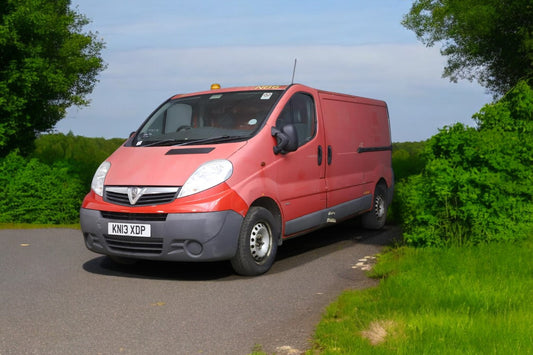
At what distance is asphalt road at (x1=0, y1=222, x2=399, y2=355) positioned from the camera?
5.05 metres

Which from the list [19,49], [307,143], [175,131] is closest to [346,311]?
[307,143]

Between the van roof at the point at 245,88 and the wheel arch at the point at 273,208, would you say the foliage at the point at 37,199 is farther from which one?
the wheel arch at the point at 273,208

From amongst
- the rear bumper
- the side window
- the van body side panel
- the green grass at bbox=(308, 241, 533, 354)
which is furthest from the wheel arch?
the van body side panel

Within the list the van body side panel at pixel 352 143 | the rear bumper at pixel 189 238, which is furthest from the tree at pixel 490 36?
the rear bumper at pixel 189 238

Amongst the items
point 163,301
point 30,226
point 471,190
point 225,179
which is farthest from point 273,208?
point 30,226

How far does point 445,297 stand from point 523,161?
10.9 ft

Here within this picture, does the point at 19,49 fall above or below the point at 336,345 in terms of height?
above

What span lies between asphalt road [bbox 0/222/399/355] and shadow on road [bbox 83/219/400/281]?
1 cm

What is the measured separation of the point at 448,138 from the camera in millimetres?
8398

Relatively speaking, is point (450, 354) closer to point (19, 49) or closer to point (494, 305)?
point (494, 305)

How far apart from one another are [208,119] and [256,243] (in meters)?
1.89

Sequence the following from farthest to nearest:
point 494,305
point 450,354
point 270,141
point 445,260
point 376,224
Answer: point 376,224
point 270,141
point 445,260
point 494,305
point 450,354

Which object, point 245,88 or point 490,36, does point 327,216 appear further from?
point 490,36

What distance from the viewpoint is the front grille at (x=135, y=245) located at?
7012 mm
